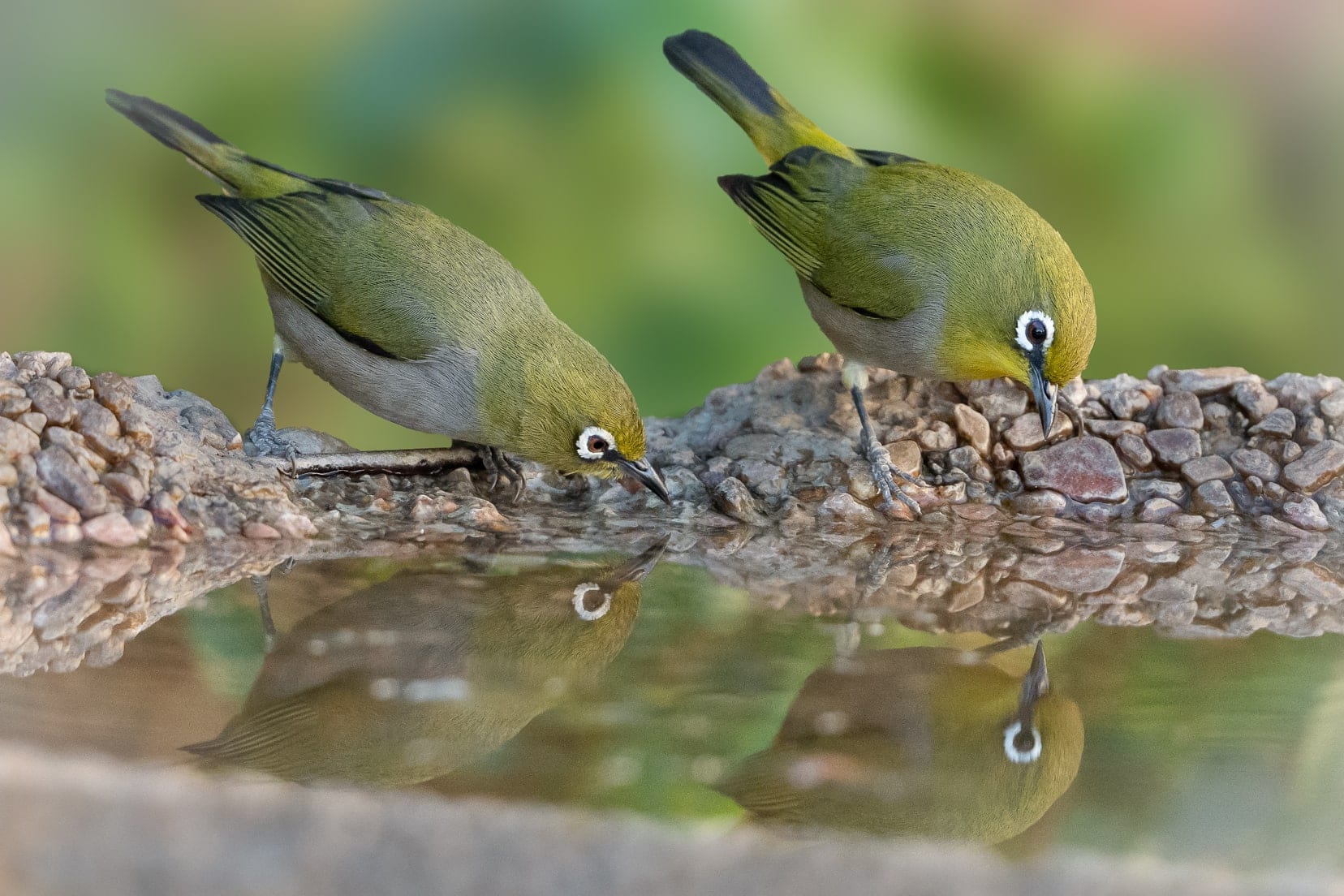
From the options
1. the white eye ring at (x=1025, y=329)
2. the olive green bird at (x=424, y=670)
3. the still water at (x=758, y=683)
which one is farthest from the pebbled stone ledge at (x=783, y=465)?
the olive green bird at (x=424, y=670)

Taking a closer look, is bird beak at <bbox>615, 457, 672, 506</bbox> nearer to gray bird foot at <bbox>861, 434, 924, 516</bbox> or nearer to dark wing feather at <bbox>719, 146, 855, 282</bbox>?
gray bird foot at <bbox>861, 434, 924, 516</bbox>

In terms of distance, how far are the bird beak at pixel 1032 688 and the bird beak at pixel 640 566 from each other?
38.2 inches

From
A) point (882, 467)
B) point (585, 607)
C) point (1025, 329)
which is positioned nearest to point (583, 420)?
point (585, 607)

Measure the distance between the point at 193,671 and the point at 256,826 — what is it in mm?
725

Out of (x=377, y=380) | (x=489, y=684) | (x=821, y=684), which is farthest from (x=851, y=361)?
(x=489, y=684)

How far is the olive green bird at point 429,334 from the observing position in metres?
3.49

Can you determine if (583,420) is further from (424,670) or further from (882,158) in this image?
(882,158)

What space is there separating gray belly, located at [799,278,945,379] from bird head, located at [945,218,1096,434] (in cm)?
6

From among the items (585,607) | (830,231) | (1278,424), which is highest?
(830,231)

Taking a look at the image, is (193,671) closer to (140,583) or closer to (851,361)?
(140,583)

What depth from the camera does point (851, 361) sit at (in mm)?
4102

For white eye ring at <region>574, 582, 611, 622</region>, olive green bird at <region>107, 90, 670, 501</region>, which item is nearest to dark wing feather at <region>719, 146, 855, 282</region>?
olive green bird at <region>107, 90, 670, 501</region>

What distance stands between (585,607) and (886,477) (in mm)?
1339

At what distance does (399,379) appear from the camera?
3.57m
